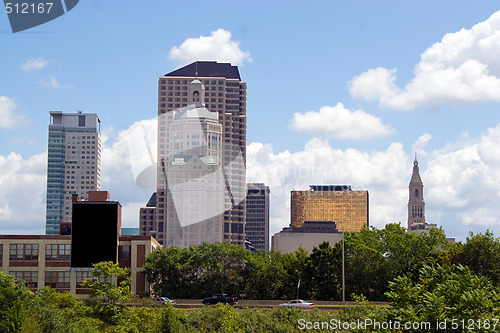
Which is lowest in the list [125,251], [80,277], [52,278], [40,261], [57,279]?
[57,279]

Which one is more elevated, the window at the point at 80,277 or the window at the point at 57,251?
the window at the point at 57,251

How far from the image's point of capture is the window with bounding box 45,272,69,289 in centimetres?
10731

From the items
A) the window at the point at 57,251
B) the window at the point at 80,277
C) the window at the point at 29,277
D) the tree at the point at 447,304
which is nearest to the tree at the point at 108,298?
the window at the point at 80,277

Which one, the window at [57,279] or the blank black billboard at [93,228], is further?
the window at [57,279]

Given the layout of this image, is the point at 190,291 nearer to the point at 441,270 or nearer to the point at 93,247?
the point at 93,247

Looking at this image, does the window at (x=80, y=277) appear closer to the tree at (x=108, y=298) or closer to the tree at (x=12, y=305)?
the tree at (x=108, y=298)

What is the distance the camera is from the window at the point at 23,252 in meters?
109

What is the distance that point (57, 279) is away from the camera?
10756 centimetres

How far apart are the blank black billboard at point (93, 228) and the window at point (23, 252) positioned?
11626 mm

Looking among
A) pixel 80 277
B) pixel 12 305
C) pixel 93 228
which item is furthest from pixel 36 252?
pixel 12 305

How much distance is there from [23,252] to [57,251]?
575 centimetres

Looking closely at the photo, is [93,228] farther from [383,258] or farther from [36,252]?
[383,258]

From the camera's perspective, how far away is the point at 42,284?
108 meters

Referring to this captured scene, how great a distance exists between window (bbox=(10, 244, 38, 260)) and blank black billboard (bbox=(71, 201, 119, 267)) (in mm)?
11626
